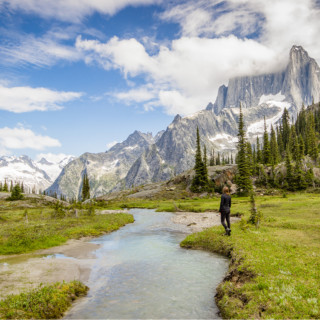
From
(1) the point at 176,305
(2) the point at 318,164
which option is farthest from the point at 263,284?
(2) the point at 318,164

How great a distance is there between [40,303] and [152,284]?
568 cm

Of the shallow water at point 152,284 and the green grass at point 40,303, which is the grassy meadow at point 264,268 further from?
the shallow water at point 152,284

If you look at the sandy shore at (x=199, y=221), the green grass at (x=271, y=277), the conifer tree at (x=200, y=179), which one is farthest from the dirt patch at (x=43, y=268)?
the conifer tree at (x=200, y=179)

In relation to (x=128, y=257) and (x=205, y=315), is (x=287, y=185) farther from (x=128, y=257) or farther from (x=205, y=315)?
(x=205, y=315)

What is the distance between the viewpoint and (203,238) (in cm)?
2266

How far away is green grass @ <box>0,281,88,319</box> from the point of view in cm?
988

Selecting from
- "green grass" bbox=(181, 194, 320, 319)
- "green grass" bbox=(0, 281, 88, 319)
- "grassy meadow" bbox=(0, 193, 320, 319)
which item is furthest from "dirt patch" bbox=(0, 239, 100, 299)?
"green grass" bbox=(181, 194, 320, 319)

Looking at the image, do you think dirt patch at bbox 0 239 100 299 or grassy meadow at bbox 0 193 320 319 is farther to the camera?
dirt patch at bbox 0 239 100 299

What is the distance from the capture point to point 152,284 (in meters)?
13.6

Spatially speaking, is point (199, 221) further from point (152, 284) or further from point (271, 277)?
point (271, 277)

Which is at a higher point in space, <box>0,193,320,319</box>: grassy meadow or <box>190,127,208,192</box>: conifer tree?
<box>190,127,208,192</box>: conifer tree

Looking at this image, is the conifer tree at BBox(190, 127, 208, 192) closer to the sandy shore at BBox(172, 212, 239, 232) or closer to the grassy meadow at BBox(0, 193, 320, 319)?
the sandy shore at BBox(172, 212, 239, 232)

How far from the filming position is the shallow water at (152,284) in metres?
10.6

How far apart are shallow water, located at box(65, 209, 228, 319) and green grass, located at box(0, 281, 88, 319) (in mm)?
568
